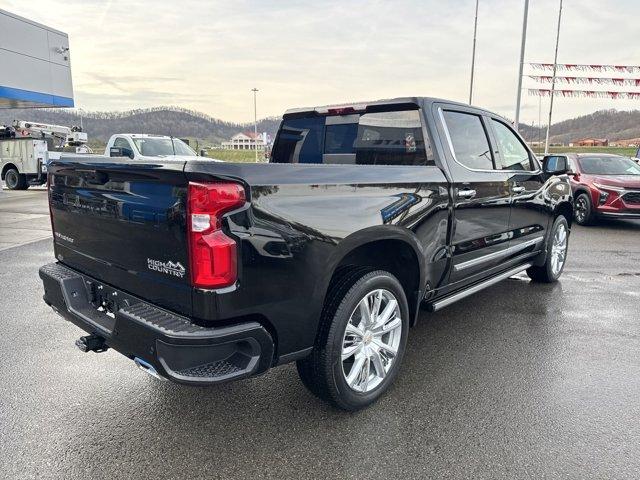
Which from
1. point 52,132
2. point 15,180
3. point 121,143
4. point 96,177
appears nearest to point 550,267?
point 96,177

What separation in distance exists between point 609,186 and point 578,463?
890cm

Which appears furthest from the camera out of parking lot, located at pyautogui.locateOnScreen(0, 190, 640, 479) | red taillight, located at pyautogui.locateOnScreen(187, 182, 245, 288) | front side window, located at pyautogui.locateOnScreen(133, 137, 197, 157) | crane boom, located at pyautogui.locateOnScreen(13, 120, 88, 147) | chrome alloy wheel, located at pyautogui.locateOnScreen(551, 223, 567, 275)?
crane boom, located at pyautogui.locateOnScreen(13, 120, 88, 147)

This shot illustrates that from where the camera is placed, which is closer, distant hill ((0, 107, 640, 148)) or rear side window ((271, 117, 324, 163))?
rear side window ((271, 117, 324, 163))

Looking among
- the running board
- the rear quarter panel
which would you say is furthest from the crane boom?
the rear quarter panel

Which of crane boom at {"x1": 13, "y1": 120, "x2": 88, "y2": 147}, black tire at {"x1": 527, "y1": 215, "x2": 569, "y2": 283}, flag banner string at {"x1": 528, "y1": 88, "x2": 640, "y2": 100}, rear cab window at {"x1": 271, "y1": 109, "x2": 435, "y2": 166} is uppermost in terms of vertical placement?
flag banner string at {"x1": 528, "y1": 88, "x2": 640, "y2": 100}

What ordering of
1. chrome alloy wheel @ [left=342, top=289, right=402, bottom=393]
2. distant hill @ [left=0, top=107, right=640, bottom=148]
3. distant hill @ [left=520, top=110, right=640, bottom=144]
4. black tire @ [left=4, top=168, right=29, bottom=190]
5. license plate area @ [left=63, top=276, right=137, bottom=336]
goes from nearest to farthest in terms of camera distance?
license plate area @ [left=63, top=276, right=137, bottom=336]
chrome alloy wheel @ [left=342, top=289, right=402, bottom=393]
black tire @ [left=4, top=168, right=29, bottom=190]
distant hill @ [left=0, top=107, right=640, bottom=148]
distant hill @ [left=520, top=110, right=640, bottom=144]

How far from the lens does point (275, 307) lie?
7.82 feet

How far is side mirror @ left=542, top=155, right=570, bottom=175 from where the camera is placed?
5.06m

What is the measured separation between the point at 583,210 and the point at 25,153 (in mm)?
19474

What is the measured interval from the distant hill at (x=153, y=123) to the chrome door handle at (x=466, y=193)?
53.7 m

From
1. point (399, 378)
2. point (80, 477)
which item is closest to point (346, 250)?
point (399, 378)

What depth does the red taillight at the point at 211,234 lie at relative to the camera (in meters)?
2.16

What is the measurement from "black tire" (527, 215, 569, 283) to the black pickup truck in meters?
1.63

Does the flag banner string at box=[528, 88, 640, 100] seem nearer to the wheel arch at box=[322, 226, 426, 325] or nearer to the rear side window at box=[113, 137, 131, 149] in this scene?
the rear side window at box=[113, 137, 131, 149]
